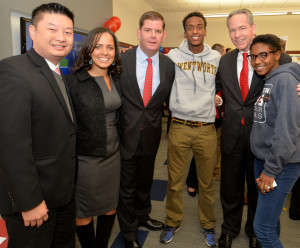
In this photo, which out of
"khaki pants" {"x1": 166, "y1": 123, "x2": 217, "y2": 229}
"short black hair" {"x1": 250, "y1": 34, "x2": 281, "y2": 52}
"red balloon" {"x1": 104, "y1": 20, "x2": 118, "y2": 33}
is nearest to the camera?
"short black hair" {"x1": 250, "y1": 34, "x2": 281, "y2": 52}

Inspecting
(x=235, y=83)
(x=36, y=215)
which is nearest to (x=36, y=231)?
(x=36, y=215)

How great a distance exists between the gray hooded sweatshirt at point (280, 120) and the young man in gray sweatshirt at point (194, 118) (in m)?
0.62

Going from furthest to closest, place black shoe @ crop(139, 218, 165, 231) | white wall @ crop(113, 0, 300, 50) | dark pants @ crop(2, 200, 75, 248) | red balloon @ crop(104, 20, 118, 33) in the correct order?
1. white wall @ crop(113, 0, 300, 50)
2. red balloon @ crop(104, 20, 118, 33)
3. black shoe @ crop(139, 218, 165, 231)
4. dark pants @ crop(2, 200, 75, 248)

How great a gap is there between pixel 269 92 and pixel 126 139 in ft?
3.42

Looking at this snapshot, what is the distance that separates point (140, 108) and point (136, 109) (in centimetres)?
3

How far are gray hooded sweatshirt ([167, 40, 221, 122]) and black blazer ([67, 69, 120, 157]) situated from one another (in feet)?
2.35

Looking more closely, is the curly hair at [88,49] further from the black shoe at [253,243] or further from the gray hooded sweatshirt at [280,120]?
the black shoe at [253,243]

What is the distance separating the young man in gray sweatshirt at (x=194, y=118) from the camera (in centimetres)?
203

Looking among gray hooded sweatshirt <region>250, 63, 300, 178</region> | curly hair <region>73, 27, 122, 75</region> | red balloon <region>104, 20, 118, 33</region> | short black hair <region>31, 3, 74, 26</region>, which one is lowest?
gray hooded sweatshirt <region>250, 63, 300, 178</region>

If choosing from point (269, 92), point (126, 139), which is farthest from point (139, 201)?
point (269, 92)

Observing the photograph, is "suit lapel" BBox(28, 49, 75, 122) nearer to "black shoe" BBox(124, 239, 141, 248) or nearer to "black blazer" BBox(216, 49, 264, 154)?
"black blazer" BBox(216, 49, 264, 154)

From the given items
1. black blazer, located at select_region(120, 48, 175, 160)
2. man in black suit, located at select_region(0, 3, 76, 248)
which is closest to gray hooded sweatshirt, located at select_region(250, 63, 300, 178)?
black blazer, located at select_region(120, 48, 175, 160)

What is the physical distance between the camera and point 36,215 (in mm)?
1111

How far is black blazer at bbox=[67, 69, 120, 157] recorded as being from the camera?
61.3 inches
